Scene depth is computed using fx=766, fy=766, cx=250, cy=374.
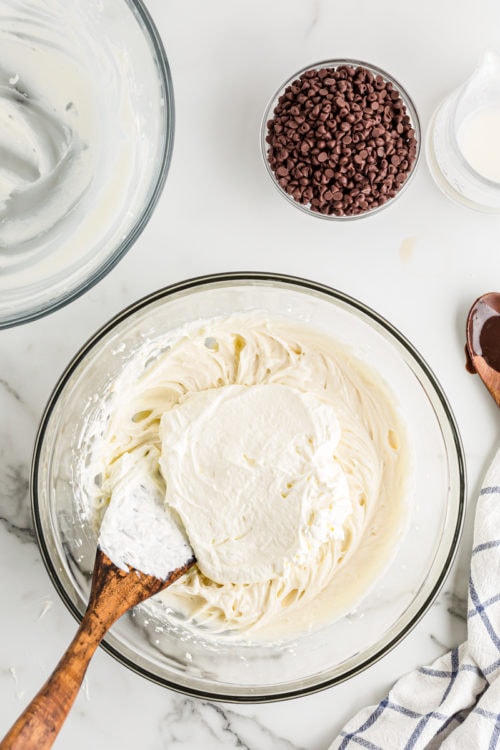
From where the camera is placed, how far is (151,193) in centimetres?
142

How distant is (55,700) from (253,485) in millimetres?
522

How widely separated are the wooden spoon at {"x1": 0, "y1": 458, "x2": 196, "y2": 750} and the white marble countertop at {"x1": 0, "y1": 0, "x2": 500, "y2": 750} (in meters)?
0.29

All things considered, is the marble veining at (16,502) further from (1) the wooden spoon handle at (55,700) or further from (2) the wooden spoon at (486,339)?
(2) the wooden spoon at (486,339)

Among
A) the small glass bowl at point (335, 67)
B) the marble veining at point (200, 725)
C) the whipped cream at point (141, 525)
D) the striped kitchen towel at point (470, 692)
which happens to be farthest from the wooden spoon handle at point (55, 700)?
the small glass bowl at point (335, 67)

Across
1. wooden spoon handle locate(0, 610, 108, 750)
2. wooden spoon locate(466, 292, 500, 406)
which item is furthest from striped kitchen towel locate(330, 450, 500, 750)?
wooden spoon handle locate(0, 610, 108, 750)

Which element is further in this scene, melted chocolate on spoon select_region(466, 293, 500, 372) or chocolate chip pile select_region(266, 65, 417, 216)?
melted chocolate on spoon select_region(466, 293, 500, 372)

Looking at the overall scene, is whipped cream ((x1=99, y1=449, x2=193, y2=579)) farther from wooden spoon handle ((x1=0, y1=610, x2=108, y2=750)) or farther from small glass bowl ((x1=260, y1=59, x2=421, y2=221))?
small glass bowl ((x1=260, y1=59, x2=421, y2=221))

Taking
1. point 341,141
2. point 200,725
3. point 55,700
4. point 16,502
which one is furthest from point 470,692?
point 341,141

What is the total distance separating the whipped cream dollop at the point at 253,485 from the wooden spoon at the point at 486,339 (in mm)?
387

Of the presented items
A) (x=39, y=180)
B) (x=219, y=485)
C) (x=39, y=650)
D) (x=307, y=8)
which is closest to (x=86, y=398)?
(x=219, y=485)

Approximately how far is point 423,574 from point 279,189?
0.85 meters

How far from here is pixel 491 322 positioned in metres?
1.65

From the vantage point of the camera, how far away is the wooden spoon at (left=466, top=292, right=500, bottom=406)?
164cm

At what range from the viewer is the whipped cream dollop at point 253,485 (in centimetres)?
146
